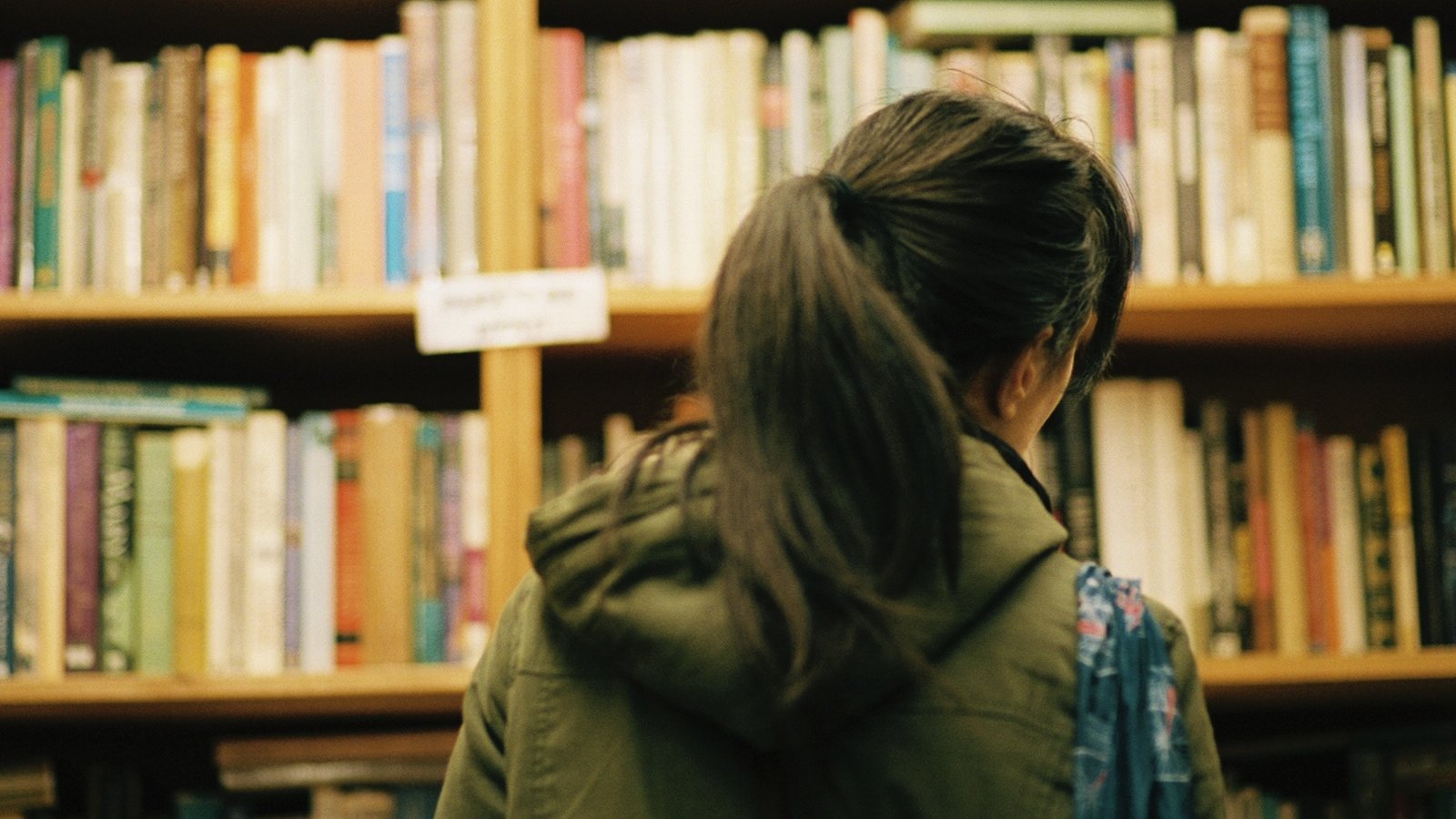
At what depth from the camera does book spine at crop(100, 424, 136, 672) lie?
4.48ft

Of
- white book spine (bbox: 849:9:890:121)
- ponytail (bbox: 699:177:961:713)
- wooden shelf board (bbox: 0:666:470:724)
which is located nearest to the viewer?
ponytail (bbox: 699:177:961:713)

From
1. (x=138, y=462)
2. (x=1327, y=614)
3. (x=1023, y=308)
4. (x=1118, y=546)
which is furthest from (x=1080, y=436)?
(x=138, y=462)

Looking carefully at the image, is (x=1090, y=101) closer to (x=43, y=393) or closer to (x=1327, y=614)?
(x=1327, y=614)

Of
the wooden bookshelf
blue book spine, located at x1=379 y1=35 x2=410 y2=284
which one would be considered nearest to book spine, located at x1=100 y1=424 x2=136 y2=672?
blue book spine, located at x1=379 y1=35 x2=410 y2=284

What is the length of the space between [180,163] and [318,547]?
0.43 meters

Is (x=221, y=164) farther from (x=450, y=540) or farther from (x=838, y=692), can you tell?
(x=838, y=692)

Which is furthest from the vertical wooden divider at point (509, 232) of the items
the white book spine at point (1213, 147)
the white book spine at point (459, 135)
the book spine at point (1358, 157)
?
the book spine at point (1358, 157)

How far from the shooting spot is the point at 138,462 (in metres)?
1.39

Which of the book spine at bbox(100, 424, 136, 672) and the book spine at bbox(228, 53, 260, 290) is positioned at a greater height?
the book spine at bbox(228, 53, 260, 290)

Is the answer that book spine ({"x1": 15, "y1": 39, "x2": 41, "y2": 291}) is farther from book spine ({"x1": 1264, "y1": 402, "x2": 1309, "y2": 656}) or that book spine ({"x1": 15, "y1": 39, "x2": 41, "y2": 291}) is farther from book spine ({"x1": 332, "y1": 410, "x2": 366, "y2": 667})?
book spine ({"x1": 1264, "y1": 402, "x2": 1309, "y2": 656})

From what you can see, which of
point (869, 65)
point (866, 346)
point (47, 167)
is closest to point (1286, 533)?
point (869, 65)

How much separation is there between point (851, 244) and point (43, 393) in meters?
1.01

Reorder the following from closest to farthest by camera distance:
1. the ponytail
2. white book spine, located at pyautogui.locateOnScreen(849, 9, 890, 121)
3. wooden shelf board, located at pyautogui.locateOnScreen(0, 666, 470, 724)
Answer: the ponytail < wooden shelf board, located at pyautogui.locateOnScreen(0, 666, 470, 724) < white book spine, located at pyautogui.locateOnScreen(849, 9, 890, 121)

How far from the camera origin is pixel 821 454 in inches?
27.5
